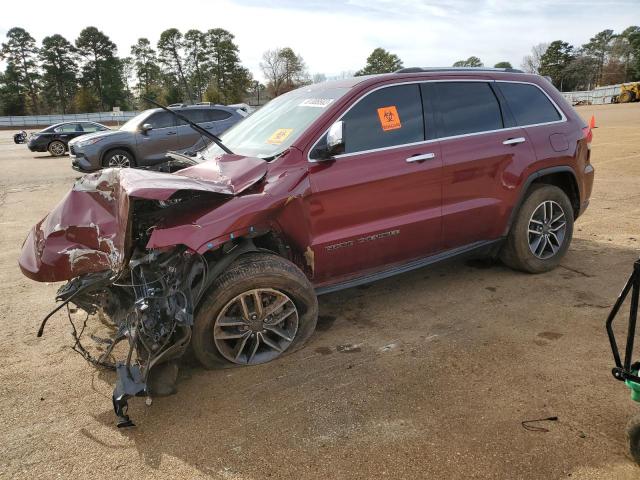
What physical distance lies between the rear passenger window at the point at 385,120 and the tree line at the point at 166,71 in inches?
2349

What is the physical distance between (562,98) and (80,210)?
459cm

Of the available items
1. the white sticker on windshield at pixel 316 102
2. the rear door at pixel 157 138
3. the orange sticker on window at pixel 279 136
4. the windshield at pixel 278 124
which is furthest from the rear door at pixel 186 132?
the orange sticker on window at pixel 279 136

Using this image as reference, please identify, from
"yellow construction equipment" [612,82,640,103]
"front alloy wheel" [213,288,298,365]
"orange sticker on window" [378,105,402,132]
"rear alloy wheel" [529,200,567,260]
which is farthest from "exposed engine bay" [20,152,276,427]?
"yellow construction equipment" [612,82,640,103]

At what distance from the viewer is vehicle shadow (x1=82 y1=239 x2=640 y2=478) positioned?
246 cm

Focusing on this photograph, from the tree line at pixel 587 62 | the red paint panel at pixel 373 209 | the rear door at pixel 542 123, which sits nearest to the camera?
the red paint panel at pixel 373 209

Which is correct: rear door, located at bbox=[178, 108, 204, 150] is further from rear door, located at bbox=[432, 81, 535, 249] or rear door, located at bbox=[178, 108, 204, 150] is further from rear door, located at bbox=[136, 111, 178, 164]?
rear door, located at bbox=[432, 81, 535, 249]

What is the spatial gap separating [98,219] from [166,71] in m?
86.4

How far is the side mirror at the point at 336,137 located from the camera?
11.0 feet

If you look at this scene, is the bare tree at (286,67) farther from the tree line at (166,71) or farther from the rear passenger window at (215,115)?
the rear passenger window at (215,115)

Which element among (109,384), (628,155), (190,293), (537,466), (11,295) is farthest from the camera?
(628,155)

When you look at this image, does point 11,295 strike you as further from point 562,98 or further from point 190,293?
point 562,98

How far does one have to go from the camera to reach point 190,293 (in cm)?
304

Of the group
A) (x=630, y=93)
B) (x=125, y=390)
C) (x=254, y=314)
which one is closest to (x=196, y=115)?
(x=254, y=314)

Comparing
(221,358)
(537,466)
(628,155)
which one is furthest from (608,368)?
(628,155)
